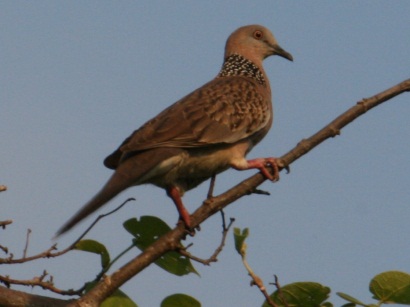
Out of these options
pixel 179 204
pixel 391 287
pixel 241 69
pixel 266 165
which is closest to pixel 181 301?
pixel 391 287

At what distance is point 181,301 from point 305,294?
18.0 inches

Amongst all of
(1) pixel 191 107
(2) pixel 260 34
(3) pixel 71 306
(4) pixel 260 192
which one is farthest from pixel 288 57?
(3) pixel 71 306

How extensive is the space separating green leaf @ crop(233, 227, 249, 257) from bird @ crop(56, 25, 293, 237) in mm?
977

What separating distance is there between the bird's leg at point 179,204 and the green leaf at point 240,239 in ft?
3.07

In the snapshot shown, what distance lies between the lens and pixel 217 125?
5891mm

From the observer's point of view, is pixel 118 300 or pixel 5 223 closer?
pixel 118 300

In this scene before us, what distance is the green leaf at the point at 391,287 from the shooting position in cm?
274

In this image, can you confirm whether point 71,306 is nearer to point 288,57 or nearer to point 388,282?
point 388,282

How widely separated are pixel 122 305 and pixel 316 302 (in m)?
0.74

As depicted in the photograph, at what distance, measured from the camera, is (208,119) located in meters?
5.91

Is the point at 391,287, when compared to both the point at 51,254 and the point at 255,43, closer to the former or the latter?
the point at 51,254

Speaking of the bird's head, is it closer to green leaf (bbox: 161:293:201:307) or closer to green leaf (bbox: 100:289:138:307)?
green leaf (bbox: 100:289:138:307)

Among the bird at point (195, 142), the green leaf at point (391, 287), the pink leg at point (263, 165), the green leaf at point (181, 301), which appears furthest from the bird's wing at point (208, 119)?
the green leaf at point (391, 287)

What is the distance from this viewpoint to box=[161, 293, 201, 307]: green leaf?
2.90 metres
